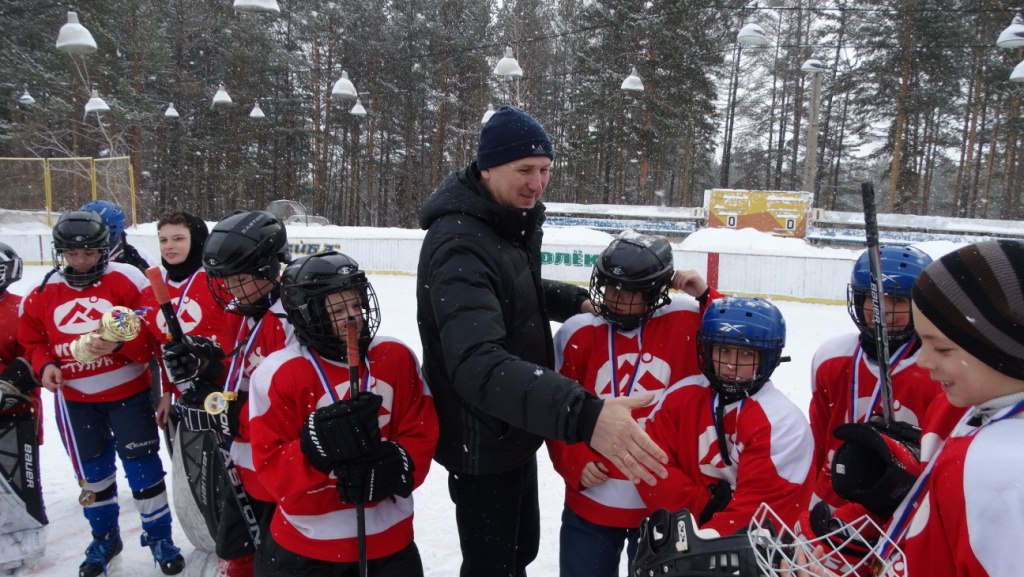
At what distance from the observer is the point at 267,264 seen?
290cm

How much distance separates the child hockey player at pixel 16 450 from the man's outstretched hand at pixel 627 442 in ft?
11.2

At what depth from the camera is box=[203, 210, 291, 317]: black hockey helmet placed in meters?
2.77

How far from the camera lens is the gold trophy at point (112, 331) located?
3061mm

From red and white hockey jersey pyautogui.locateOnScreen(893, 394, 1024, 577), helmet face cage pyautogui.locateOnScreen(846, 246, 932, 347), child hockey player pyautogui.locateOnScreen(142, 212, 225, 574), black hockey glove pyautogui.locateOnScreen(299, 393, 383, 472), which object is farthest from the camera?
child hockey player pyautogui.locateOnScreen(142, 212, 225, 574)

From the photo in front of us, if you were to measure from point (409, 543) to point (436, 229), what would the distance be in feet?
3.91

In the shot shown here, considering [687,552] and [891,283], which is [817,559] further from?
[891,283]

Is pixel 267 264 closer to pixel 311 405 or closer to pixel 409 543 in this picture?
pixel 311 405

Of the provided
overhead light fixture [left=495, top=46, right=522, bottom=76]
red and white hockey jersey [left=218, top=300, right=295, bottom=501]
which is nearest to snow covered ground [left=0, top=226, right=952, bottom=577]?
red and white hockey jersey [left=218, top=300, right=295, bottom=501]

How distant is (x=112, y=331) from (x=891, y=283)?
3.45 m

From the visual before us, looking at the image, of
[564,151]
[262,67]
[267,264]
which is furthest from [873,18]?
[267,264]

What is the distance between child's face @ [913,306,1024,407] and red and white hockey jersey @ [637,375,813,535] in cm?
87

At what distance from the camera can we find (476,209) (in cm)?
209

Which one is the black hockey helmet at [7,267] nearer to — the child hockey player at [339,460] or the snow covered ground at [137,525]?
the snow covered ground at [137,525]

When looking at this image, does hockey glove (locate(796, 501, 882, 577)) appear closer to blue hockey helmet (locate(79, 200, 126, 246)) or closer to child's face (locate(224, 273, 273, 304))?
child's face (locate(224, 273, 273, 304))
